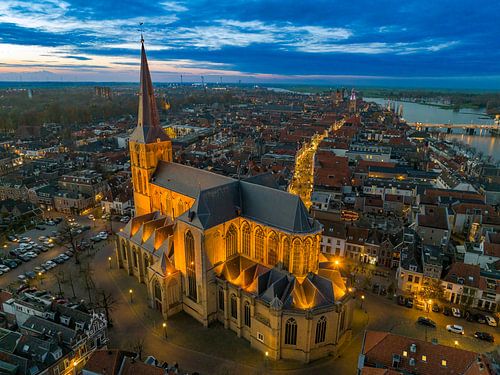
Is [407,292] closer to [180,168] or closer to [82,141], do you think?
[180,168]

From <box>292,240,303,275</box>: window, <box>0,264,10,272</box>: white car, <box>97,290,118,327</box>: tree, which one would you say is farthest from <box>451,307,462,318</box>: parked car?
<box>0,264,10,272</box>: white car

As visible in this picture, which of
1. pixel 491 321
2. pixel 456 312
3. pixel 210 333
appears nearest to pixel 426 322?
pixel 456 312

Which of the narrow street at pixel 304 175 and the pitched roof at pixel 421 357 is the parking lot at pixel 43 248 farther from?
the pitched roof at pixel 421 357

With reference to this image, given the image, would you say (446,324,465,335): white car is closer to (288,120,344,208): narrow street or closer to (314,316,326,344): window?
(314,316,326,344): window

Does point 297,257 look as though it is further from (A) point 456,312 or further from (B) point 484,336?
(B) point 484,336

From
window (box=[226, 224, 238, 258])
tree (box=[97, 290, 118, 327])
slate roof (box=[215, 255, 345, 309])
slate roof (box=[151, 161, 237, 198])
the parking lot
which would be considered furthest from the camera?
the parking lot

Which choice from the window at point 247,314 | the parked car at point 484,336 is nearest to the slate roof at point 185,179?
the window at point 247,314

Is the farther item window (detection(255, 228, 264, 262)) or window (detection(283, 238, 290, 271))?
window (detection(255, 228, 264, 262))

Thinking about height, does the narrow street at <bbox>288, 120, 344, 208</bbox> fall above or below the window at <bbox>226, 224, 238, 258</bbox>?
below
